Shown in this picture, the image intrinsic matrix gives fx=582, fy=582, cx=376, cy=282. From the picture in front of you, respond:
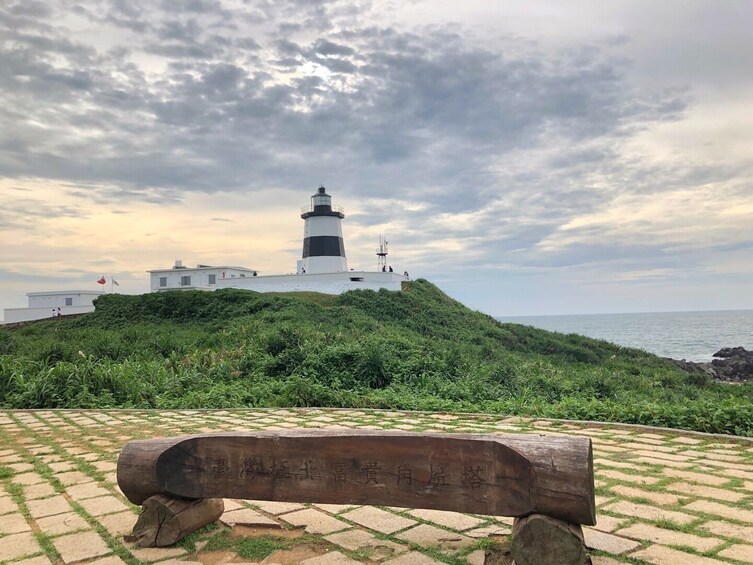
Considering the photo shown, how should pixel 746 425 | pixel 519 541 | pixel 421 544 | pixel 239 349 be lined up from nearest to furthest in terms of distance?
1. pixel 519 541
2. pixel 421 544
3. pixel 746 425
4. pixel 239 349

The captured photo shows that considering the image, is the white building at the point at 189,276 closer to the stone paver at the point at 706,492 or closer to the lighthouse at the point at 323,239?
the lighthouse at the point at 323,239

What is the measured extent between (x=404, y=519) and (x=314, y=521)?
0.58 metres

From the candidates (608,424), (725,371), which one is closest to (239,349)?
(608,424)

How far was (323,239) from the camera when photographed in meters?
35.5

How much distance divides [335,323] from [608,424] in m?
15.8

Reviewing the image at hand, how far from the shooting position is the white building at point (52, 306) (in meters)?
36.1

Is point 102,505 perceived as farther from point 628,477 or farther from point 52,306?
point 52,306

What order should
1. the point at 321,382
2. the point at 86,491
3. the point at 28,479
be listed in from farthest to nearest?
the point at 321,382
the point at 28,479
the point at 86,491

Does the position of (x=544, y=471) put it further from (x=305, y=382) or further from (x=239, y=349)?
(x=239, y=349)

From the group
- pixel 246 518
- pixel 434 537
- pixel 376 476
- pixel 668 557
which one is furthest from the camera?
pixel 246 518

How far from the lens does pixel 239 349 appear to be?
12.9 meters

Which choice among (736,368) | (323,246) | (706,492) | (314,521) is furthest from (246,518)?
(323,246)

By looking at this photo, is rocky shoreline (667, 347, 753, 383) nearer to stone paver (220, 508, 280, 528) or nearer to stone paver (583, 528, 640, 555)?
stone paver (583, 528, 640, 555)

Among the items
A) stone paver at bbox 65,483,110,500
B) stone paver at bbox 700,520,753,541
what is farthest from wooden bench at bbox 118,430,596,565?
stone paver at bbox 700,520,753,541
